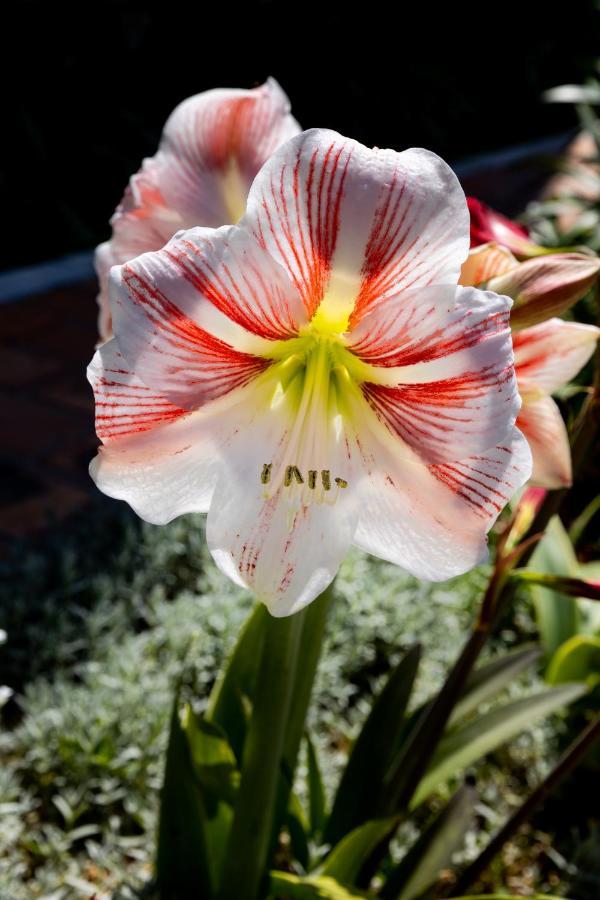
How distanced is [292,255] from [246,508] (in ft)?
0.74

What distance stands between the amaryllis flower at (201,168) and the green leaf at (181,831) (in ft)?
1.77

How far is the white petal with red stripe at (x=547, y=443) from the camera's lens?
3.36 ft

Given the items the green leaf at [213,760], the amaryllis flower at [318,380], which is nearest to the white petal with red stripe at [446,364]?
the amaryllis flower at [318,380]

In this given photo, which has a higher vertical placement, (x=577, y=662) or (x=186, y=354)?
(x=186, y=354)

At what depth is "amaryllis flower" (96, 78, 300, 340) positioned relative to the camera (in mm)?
1092

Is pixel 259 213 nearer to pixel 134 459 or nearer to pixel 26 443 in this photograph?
pixel 134 459

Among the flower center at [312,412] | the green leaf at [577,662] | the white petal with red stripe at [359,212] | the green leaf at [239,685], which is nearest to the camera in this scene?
the white petal with red stripe at [359,212]

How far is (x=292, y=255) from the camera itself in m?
0.81

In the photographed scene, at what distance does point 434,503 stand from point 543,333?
0.28 metres

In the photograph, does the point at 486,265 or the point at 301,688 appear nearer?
the point at 486,265

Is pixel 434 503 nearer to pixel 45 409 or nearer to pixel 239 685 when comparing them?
pixel 239 685

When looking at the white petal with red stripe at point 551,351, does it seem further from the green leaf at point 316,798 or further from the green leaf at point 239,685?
the green leaf at point 316,798

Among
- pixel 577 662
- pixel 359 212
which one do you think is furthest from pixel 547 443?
pixel 577 662

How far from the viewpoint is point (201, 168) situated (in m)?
1.10
